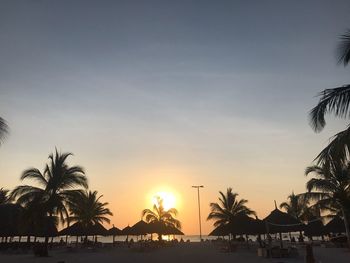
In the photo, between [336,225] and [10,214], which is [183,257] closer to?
[10,214]

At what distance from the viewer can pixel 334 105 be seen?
10.1 metres

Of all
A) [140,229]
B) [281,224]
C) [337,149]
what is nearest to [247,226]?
[281,224]

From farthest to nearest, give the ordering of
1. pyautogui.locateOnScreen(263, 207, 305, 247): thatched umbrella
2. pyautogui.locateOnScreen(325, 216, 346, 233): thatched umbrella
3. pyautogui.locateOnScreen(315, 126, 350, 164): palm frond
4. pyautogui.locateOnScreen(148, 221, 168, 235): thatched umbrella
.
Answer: pyautogui.locateOnScreen(148, 221, 168, 235): thatched umbrella → pyautogui.locateOnScreen(325, 216, 346, 233): thatched umbrella → pyautogui.locateOnScreen(263, 207, 305, 247): thatched umbrella → pyautogui.locateOnScreen(315, 126, 350, 164): palm frond

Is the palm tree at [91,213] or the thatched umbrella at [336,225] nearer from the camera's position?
the thatched umbrella at [336,225]

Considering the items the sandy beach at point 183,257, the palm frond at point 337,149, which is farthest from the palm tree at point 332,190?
the palm frond at point 337,149

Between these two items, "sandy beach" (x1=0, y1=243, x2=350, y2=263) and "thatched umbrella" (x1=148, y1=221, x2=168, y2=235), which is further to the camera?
"thatched umbrella" (x1=148, y1=221, x2=168, y2=235)

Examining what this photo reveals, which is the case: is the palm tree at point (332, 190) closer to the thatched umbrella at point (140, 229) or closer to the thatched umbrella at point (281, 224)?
the thatched umbrella at point (281, 224)

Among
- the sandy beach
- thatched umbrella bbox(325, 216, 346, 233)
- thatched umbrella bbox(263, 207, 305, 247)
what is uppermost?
thatched umbrella bbox(325, 216, 346, 233)

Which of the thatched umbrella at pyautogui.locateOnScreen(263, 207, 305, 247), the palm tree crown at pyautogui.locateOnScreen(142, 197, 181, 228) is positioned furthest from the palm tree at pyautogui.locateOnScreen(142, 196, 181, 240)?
the thatched umbrella at pyautogui.locateOnScreen(263, 207, 305, 247)

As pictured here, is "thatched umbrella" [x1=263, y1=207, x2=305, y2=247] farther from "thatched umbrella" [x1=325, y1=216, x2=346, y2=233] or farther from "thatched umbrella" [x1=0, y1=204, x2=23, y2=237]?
"thatched umbrella" [x1=0, y1=204, x2=23, y2=237]

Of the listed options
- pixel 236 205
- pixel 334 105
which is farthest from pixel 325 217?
pixel 334 105

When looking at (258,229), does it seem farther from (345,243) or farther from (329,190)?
(345,243)

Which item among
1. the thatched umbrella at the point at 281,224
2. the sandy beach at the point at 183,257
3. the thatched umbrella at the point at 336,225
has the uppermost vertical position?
the thatched umbrella at the point at 336,225

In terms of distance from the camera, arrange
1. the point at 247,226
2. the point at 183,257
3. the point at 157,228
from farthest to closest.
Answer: the point at 157,228 → the point at 247,226 → the point at 183,257
